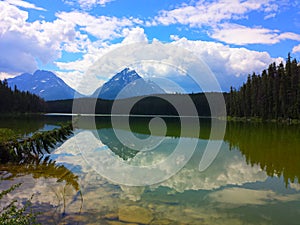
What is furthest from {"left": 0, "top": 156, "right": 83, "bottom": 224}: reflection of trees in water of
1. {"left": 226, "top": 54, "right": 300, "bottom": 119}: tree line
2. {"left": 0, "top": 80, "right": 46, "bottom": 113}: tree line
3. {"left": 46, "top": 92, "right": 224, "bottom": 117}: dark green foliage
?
{"left": 46, "top": 92, "right": 224, "bottom": 117}: dark green foliage

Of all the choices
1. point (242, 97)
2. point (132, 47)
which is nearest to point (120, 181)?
point (132, 47)

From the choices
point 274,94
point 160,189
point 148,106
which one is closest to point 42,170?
point 160,189

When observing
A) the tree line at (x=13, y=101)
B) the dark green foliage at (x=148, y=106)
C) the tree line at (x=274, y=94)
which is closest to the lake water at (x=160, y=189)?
the tree line at (x=274, y=94)

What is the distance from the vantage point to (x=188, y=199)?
10086 millimetres

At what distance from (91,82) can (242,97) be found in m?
78.0

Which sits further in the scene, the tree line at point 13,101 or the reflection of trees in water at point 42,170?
the tree line at point 13,101

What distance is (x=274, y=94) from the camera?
70562 mm

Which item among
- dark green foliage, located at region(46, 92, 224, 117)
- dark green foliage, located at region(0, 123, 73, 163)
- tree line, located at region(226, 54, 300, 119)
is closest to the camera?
dark green foliage, located at region(0, 123, 73, 163)

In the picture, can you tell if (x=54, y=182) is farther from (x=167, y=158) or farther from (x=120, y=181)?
(x=167, y=158)

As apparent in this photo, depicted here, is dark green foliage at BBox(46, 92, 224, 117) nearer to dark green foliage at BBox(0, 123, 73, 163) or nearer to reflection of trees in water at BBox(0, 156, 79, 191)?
dark green foliage at BBox(0, 123, 73, 163)

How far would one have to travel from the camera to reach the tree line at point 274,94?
6519 cm

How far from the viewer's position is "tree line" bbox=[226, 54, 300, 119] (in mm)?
65188

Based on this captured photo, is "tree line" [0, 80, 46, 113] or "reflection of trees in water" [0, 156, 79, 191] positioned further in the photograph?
"tree line" [0, 80, 46, 113]

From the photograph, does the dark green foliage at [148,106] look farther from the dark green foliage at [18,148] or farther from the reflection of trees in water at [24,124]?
the dark green foliage at [18,148]
